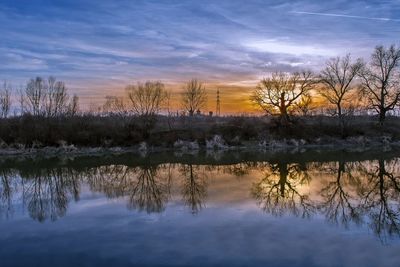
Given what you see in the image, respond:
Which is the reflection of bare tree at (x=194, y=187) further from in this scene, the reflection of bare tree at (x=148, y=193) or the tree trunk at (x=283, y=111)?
the tree trunk at (x=283, y=111)

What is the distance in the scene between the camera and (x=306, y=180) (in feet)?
69.3

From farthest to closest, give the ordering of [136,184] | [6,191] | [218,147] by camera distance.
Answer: [218,147] → [136,184] → [6,191]

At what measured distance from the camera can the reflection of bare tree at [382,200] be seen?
11914 mm

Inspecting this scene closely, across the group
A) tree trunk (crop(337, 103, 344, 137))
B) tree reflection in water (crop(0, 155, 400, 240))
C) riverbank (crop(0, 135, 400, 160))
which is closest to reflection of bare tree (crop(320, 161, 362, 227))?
tree reflection in water (crop(0, 155, 400, 240))

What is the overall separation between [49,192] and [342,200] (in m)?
11.4

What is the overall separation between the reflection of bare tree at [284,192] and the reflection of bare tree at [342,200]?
64 centimetres

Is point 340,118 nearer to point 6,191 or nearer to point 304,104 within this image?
point 304,104

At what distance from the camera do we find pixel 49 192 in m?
18.3

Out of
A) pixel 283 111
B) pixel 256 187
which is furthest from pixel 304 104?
pixel 256 187

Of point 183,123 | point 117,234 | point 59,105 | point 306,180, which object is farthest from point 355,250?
point 59,105

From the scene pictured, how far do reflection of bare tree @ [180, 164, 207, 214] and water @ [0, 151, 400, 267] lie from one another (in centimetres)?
4

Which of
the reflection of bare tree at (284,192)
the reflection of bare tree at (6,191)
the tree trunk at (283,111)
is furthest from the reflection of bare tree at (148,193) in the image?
the tree trunk at (283,111)

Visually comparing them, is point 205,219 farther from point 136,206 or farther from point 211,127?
point 211,127

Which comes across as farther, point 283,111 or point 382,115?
point 382,115
